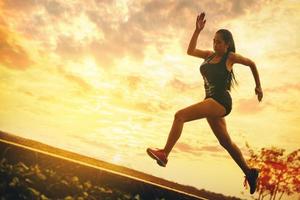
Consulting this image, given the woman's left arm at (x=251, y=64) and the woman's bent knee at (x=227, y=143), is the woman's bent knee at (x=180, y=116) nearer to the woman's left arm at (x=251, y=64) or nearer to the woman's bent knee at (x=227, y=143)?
the woman's bent knee at (x=227, y=143)

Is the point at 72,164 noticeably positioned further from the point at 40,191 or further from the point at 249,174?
the point at 249,174

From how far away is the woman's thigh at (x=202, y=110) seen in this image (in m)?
5.22

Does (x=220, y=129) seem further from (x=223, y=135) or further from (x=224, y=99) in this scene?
(x=224, y=99)

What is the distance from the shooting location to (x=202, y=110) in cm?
521

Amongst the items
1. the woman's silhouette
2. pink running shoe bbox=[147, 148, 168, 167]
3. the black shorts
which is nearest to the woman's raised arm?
the woman's silhouette

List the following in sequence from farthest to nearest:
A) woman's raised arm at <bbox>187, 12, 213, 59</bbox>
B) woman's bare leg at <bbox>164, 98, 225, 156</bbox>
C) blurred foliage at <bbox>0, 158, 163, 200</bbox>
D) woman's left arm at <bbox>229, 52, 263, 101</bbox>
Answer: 1. woman's raised arm at <bbox>187, 12, 213, 59</bbox>
2. woman's left arm at <bbox>229, 52, 263, 101</bbox>
3. woman's bare leg at <bbox>164, 98, 225, 156</bbox>
4. blurred foliage at <bbox>0, 158, 163, 200</bbox>

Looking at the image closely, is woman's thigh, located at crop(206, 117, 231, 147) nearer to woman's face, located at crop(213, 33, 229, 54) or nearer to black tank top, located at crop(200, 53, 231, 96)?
black tank top, located at crop(200, 53, 231, 96)

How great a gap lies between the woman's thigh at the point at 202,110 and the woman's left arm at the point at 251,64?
0.62 m

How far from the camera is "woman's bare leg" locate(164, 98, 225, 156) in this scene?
17.1 ft

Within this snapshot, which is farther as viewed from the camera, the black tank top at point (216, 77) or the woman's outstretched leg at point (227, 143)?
the woman's outstretched leg at point (227, 143)

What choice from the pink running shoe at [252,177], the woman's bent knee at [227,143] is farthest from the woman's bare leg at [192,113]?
the pink running shoe at [252,177]

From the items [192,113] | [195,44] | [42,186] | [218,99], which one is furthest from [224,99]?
[42,186]

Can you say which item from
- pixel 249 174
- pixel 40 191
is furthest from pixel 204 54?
pixel 40 191

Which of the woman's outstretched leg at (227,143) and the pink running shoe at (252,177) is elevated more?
the woman's outstretched leg at (227,143)
